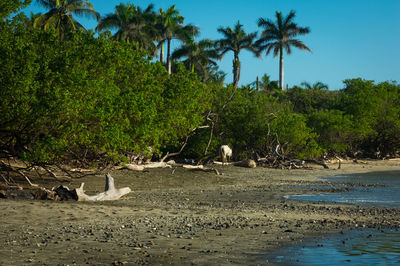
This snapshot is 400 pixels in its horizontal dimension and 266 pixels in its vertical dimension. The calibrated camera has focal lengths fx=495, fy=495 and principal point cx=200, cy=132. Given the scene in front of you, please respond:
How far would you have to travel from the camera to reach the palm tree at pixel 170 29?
4875 cm

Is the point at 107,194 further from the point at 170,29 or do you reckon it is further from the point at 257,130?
the point at 170,29

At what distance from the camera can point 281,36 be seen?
202 feet

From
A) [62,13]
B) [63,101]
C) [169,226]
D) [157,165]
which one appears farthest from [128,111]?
[62,13]

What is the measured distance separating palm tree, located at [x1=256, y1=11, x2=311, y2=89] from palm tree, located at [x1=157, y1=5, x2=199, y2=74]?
45.7 ft

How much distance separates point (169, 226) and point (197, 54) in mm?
43598

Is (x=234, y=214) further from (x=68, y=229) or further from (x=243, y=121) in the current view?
(x=243, y=121)

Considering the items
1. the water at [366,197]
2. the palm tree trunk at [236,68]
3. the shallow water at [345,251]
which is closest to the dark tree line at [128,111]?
the water at [366,197]

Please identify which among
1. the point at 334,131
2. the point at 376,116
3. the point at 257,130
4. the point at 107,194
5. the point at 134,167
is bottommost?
the point at 107,194

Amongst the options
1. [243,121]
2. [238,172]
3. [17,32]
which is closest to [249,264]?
[17,32]

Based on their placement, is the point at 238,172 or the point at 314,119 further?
the point at 314,119

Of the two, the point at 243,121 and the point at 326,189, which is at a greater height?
Answer: the point at 243,121

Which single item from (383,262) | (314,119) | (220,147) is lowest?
(383,262)

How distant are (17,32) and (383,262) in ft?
47.4

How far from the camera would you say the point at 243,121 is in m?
34.1
